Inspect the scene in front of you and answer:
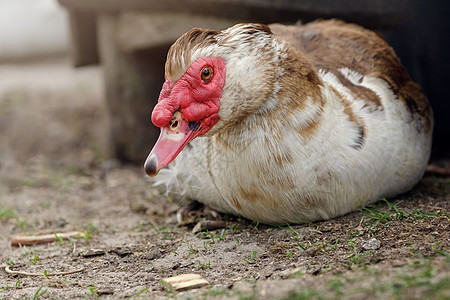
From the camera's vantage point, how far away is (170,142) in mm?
2396

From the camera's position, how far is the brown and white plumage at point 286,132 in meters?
2.49

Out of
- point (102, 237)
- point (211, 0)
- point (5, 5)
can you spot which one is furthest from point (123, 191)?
point (5, 5)

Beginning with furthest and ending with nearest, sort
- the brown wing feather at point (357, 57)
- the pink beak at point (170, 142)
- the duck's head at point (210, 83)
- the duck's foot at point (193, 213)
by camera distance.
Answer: the duck's foot at point (193, 213)
the brown wing feather at point (357, 57)
the duck's head at point (210, 83)
the pink beak at point (170, 142)

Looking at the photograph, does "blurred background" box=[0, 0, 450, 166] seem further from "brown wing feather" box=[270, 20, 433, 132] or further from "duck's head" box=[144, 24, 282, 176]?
"duck's head" box=[144, 24, 282, 176]

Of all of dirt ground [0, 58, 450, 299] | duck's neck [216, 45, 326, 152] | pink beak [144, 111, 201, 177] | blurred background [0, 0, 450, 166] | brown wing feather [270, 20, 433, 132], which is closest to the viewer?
dirt ground [0, 58, 450, 299]

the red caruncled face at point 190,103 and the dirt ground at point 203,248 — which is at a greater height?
the red caruncled face at point 190,103

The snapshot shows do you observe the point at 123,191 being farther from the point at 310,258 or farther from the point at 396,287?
the point at 396,287

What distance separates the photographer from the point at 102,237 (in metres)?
3.25

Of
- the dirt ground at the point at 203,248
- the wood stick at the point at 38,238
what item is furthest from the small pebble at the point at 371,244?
the wood stick at the point at 38,238

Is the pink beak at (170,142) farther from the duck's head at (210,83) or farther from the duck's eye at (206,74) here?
the duck's eye at (206,74)

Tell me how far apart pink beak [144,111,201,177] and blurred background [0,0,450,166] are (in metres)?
1.87

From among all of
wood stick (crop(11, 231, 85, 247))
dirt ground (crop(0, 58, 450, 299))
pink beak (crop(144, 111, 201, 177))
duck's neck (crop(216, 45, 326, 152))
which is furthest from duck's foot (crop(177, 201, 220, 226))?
pink beak (crop(144, 111, 201, 177))

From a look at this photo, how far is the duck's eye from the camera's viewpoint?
2440mm

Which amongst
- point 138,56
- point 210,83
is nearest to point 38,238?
point 210,83
